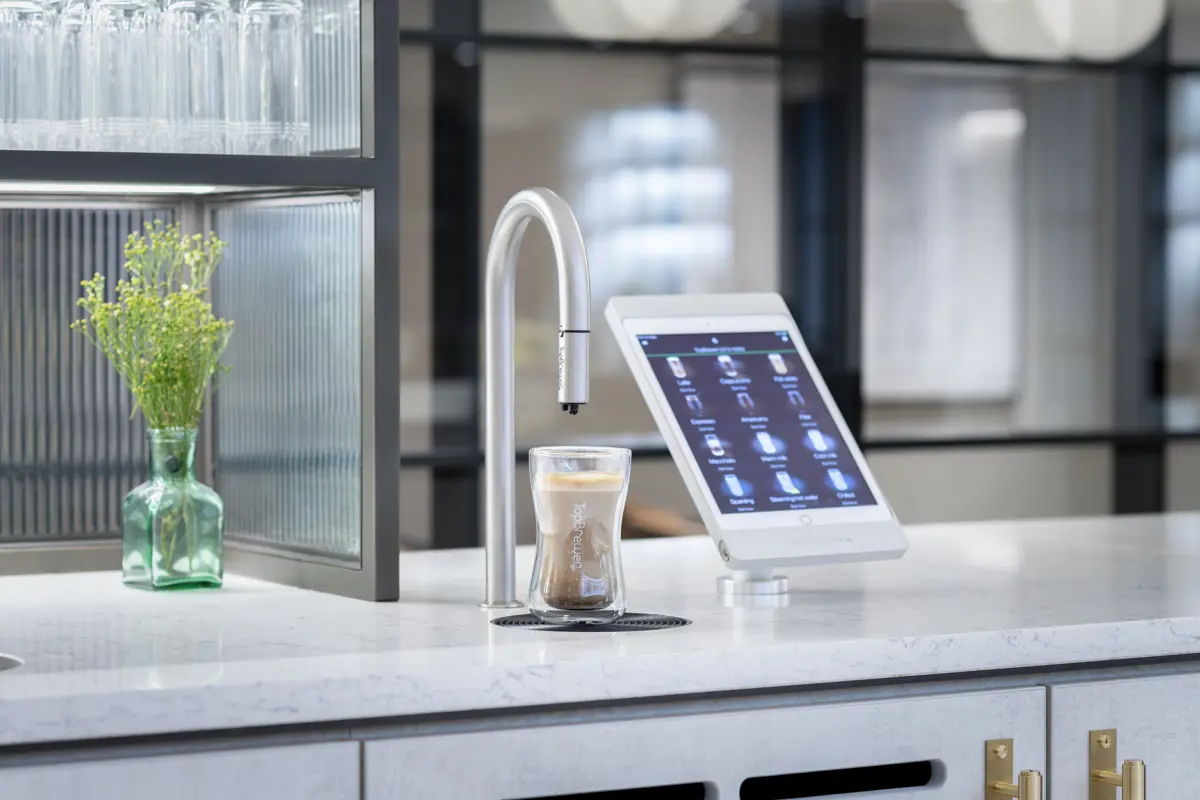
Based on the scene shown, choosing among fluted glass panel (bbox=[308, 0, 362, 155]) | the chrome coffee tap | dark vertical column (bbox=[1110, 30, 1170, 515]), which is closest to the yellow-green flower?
fluted glass panel (bbox=[308, 0, 362, 155])

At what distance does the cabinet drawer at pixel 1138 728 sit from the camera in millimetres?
1347

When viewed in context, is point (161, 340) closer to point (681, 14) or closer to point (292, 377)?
point (292, 377)

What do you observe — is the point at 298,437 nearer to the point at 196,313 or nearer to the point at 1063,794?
the point at 196,313

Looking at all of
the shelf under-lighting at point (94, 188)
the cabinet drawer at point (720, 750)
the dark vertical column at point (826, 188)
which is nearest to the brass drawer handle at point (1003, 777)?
the cabinet drawer at point (720, 750)

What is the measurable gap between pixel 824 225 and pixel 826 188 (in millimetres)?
124

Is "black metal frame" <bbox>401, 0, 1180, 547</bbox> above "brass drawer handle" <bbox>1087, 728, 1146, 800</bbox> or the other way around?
above

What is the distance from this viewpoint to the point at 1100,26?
362 centimetres

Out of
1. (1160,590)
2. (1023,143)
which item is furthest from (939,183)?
(1160,590)

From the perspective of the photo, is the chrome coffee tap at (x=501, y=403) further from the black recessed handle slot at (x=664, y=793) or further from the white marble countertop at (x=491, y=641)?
the black recessed handle slot at (x=664, y=793)

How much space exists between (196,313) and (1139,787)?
96 cm

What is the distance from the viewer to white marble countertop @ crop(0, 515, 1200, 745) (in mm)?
1133

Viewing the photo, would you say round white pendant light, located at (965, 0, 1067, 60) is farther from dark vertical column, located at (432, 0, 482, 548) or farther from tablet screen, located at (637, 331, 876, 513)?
tablet screen, located at (637, 331, 876, 513)

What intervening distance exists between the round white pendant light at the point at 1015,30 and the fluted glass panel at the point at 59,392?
249 centimetres

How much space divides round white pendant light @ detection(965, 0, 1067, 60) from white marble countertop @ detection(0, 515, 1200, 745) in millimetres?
2252
